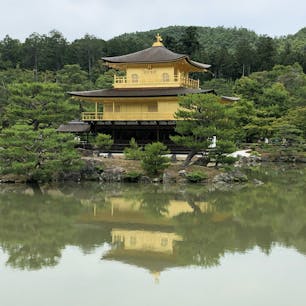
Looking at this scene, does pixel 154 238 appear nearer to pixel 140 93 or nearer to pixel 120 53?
pixel 140 93

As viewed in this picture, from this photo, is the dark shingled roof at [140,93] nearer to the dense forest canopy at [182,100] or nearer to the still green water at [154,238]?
the dense forest canopy at [182,100]

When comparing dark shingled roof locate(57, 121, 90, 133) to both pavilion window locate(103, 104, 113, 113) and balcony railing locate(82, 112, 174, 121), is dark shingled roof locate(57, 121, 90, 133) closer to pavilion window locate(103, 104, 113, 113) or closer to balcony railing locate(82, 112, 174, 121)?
balcony railing locate(82, 112, 174, 121)

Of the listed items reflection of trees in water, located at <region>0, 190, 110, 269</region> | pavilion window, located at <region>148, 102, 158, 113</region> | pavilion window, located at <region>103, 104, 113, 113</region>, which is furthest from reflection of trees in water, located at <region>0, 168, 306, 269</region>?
pavilion window, located at <region>103, 104, 113, 113</region>

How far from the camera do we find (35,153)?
1991cm

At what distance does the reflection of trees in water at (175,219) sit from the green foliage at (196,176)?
792 millimetres

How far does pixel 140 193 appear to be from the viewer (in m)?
18.5

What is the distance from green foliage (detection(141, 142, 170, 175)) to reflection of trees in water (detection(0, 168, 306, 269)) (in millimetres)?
1172

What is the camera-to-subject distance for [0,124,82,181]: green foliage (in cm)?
1959

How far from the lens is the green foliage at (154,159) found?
20359 mm

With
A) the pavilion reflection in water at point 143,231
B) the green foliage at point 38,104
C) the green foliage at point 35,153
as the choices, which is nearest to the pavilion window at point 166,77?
the green foliage at point 38,104

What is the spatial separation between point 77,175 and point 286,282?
570 inches

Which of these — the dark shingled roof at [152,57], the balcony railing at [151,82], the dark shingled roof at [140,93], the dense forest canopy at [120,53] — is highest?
the dense forest canopy at [120,53]

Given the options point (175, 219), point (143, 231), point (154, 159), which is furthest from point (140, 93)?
point (143, 231)

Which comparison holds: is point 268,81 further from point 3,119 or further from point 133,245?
point 133,245
